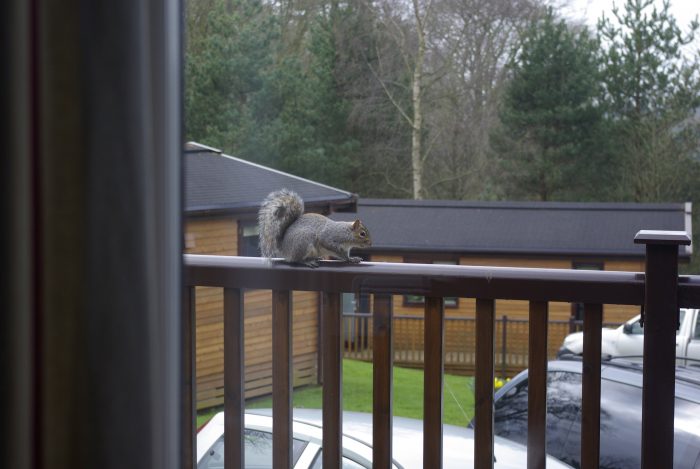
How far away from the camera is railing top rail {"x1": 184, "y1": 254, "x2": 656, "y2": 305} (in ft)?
3.10

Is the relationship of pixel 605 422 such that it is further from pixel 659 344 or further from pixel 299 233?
pixel 299 233

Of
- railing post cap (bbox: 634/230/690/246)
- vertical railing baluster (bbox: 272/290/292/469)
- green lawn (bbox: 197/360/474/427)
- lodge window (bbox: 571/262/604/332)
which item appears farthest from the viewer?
lodge window (bbox: 571/262/604/332)

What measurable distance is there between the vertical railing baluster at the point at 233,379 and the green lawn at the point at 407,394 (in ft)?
0.68

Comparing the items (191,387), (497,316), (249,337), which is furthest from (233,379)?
(497,316)

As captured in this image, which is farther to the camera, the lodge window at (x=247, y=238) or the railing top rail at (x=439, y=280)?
the lodge window at (x=247, y=238)

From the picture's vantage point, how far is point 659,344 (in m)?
0.94

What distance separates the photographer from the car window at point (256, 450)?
1.13 m

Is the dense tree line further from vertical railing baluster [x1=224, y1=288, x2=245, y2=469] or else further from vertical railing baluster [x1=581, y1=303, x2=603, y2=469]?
vertical railing baluster [x1=581, y1=303, x2=603, y2=469]

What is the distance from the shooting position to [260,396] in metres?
1.23

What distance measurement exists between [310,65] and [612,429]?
0.82 m

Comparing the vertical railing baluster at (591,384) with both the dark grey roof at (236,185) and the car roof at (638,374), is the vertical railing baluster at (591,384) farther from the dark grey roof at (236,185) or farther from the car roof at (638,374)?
the dark grey roof at (236,185)

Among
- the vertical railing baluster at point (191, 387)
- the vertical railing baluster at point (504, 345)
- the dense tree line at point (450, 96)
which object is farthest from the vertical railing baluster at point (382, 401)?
the dense tree line at point (450, 96)

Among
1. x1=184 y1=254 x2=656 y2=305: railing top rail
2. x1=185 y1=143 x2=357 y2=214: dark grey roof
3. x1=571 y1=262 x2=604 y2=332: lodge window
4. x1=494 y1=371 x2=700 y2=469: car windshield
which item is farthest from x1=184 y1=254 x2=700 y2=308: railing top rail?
x1=571 y1=262 x2=604 y2=332: lodge window

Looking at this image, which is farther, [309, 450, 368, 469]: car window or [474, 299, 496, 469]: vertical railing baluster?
[309, 450, 368, 469]: car window
